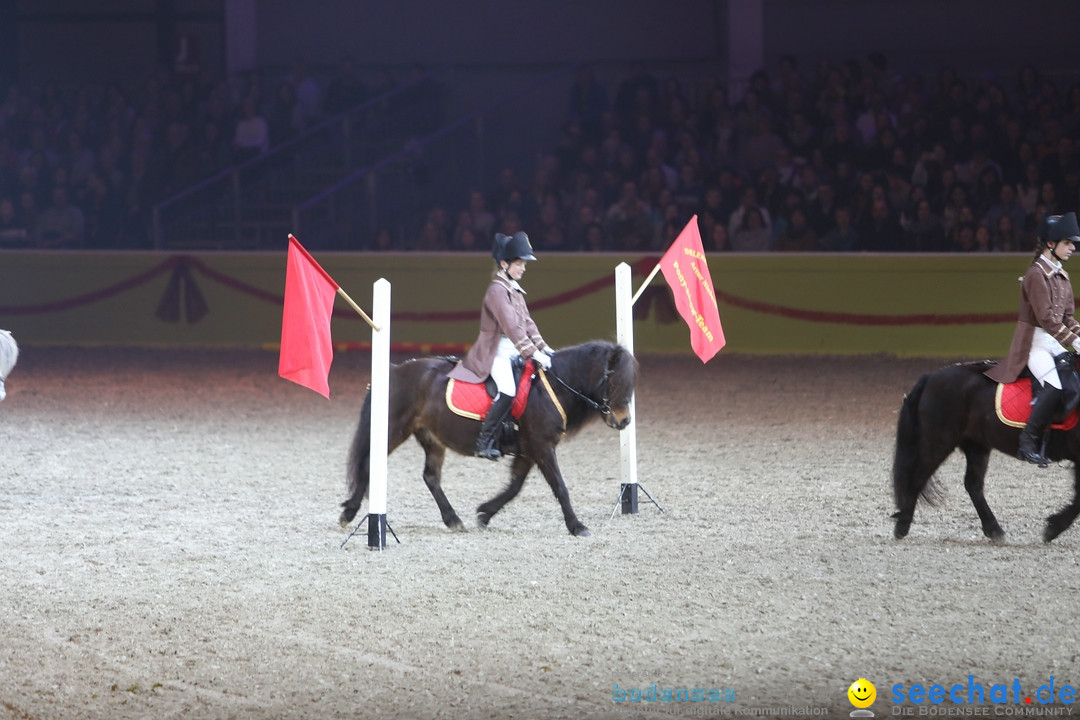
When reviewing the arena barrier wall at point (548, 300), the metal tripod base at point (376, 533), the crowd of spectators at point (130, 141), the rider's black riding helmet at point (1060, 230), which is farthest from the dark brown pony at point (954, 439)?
the crowd of spectators at point (130, 141)

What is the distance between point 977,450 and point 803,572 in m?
1.54

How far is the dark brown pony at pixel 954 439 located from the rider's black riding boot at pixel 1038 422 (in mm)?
89

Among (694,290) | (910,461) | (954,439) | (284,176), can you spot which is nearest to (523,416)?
(694,290)

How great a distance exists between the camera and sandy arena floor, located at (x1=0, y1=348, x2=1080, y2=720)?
4.93m

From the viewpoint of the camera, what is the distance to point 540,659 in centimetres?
523

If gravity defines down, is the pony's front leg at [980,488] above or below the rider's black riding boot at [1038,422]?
below

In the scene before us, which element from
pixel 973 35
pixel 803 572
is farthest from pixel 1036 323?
pixel 973 35

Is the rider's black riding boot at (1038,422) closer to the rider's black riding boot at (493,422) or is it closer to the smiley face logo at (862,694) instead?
the smiley face logo at (862,694)

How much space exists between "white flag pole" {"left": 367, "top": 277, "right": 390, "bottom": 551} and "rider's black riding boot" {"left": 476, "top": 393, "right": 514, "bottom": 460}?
1.93 ft

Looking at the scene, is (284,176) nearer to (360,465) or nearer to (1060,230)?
(360,465)

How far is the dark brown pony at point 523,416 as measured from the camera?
735 centimetres

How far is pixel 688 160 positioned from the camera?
1661 centimetres

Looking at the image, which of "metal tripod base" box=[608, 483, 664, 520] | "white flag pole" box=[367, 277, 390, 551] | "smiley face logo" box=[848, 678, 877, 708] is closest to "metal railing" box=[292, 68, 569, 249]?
"metal tripod base" box=[608, 483, 664, 520]

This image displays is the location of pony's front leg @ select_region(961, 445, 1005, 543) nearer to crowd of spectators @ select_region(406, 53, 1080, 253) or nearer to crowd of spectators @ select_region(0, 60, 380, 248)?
crowd of spectators @ select_region(406, 53, 1080, 253)
